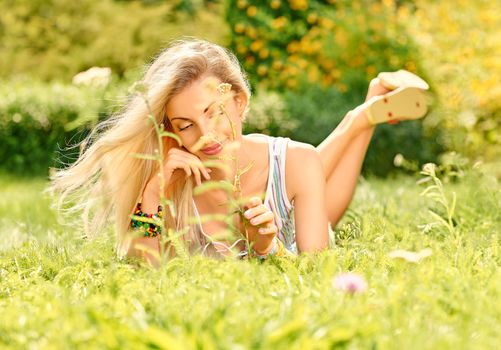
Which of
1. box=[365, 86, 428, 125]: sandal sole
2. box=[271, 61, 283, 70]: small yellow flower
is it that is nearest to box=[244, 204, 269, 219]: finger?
box=[365, 86, 428, 125]: sandal sole

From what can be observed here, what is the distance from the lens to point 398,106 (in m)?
3.78

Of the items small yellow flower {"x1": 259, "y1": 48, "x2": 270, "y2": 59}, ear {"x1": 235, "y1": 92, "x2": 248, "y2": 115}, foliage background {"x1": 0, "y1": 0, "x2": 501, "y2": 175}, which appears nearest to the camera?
ear {"x1": 235, "y1": 92, "x2": 248, "y2": 115}

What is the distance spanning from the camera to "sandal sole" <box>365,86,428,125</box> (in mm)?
3766

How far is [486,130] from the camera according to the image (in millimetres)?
7234

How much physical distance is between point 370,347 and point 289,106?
20.1 ft

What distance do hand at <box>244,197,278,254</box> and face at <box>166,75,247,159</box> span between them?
27cm

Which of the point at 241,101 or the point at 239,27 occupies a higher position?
the point at 241,101

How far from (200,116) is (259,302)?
1153 mm

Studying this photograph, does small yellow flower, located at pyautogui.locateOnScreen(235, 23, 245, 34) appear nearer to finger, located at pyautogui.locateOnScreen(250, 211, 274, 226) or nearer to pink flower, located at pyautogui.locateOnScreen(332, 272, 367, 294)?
finger, located at pyautogui.locateOnScreen(250, 211, 274, 226)

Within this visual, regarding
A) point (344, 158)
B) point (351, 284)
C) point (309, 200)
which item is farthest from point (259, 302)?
point (344, 158)

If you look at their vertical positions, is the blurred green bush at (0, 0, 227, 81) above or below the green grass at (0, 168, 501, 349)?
below

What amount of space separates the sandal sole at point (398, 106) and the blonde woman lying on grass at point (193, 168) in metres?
0.59

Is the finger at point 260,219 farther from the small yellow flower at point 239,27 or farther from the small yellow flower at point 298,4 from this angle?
the small yellow flower at point 298,4

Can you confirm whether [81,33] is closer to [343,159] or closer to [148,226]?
[343,159]
